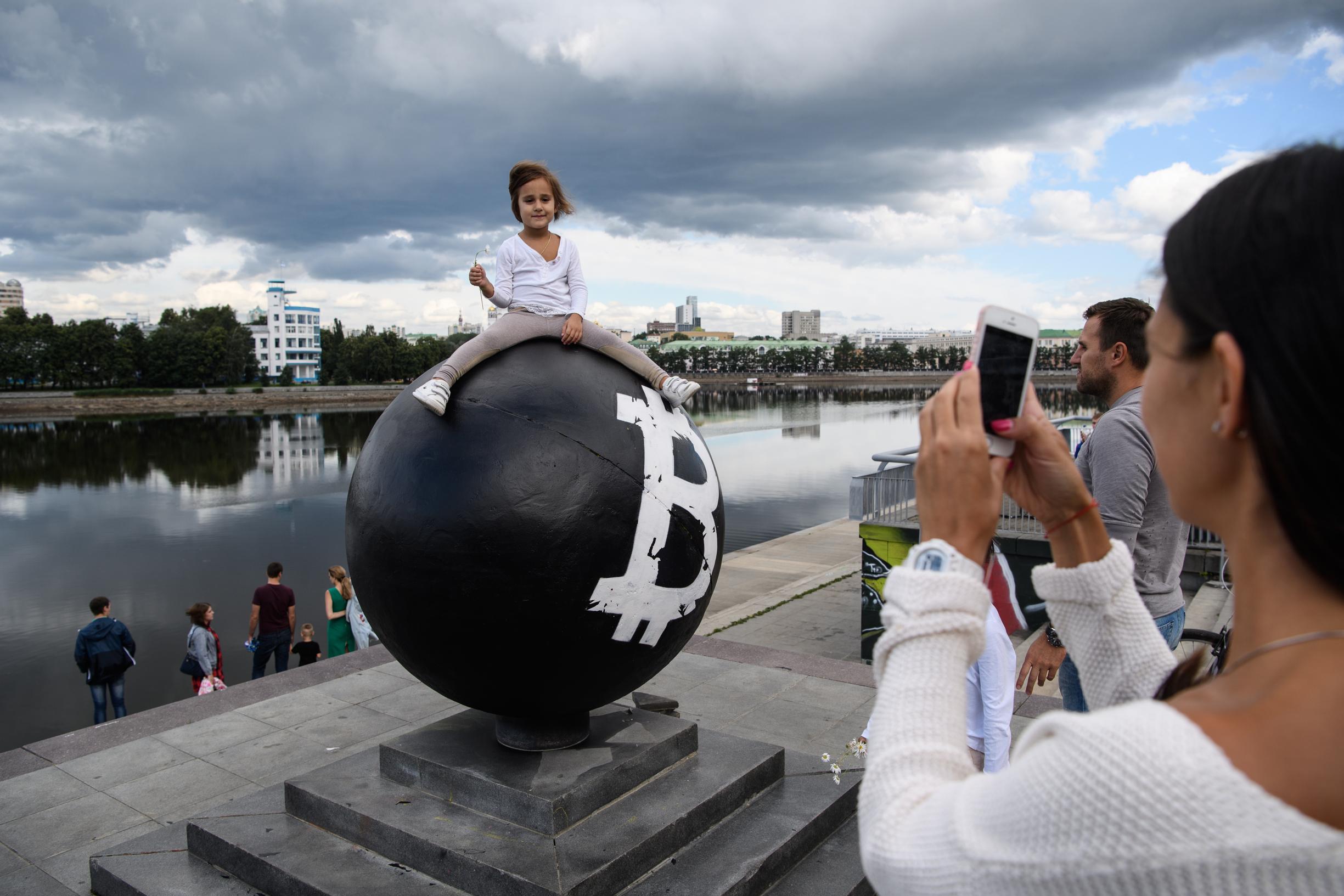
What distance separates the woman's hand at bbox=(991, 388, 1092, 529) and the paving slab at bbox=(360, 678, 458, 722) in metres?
6.89

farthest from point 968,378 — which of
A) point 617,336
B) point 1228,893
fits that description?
point 617,336

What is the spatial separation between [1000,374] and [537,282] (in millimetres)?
3894

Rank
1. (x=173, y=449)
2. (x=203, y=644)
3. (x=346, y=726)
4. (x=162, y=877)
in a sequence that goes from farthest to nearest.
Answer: (x=173, y=449) → (x=203, y=644) → (x=346, y=726) → (x=162, y=877)

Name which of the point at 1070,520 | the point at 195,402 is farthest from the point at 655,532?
the point at 195,402

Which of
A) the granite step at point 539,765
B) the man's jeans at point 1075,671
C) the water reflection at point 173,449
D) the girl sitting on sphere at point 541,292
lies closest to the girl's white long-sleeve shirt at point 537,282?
the girl sitting on sphere at point 541,292

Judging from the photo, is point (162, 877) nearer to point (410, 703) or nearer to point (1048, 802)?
point (410, 703)

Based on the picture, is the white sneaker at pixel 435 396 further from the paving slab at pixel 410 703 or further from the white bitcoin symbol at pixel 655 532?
the paving slab at pixel 410 703

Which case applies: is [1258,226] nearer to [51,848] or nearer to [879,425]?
[51,848]

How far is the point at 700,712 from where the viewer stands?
7.96 m

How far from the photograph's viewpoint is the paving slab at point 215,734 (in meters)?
7.39

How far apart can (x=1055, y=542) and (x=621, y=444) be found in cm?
302

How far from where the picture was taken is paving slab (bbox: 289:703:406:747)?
7523 mm

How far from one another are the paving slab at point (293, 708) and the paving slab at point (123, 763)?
0.79 meters

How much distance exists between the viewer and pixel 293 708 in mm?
8234
